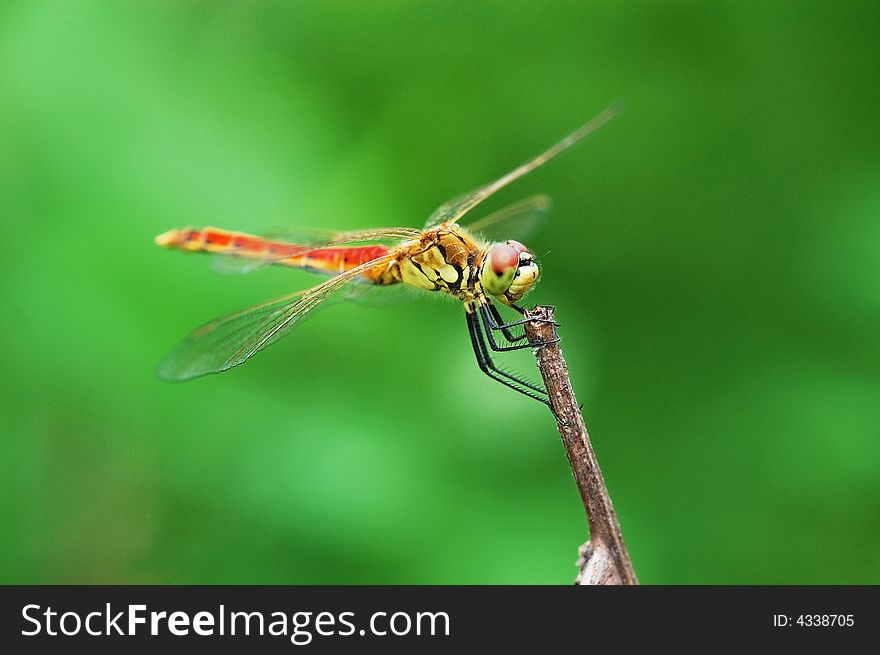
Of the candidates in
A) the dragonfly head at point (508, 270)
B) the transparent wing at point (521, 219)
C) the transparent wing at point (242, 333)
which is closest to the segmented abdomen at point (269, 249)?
the transparent wing at point (242, 333)

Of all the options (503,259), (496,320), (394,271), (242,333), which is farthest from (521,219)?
(242,333)

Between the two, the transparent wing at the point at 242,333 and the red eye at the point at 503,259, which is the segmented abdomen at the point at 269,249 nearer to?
the transparent wing at the point at 242,333

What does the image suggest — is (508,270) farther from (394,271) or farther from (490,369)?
(394,271)

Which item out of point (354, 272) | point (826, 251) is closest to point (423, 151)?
point (354, 272)

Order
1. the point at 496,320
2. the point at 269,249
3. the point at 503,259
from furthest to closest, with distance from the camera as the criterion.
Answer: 1. the point at 269,249
2. the point at 496,320
3. the point at 503,259

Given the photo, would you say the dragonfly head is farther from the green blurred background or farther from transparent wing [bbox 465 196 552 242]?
transparent wing [bbox 465 196 552 242]
